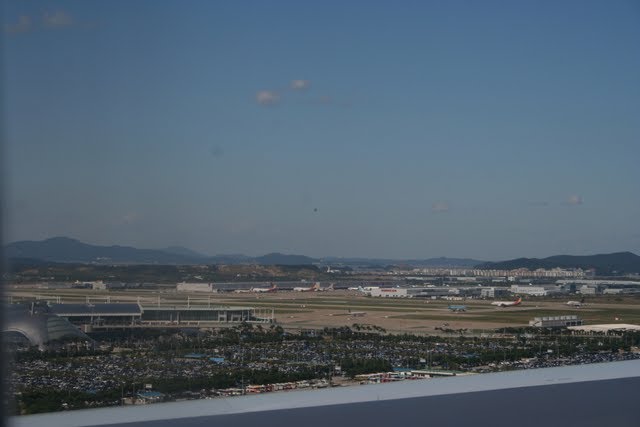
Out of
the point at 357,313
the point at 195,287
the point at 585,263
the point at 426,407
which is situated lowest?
the point at 426,407

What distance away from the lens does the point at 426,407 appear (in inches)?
133

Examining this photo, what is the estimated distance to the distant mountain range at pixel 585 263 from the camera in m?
7.91

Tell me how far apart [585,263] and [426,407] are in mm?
5730

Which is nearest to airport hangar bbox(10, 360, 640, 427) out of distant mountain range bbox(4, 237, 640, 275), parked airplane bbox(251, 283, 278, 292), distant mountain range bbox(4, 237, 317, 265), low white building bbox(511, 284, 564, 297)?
distant mountain range bbox(4, 237, 640, 275)

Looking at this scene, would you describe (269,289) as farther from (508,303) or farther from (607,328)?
(607,328)

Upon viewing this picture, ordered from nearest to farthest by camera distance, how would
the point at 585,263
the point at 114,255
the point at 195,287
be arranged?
the point at 114,255
the point at 195,287
the point at 585,263

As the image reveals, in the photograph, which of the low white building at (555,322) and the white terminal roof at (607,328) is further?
the low white building at (555,322)

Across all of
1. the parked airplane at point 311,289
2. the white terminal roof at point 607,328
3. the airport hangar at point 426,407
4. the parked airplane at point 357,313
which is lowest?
the airport hangar at point 426,407

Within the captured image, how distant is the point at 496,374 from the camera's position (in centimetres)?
416

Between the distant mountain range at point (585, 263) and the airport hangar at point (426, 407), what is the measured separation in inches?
155

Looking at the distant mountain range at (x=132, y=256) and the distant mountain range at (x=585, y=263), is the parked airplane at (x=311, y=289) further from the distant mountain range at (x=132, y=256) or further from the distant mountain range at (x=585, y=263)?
the distant mountain range at (x=585, y=263)

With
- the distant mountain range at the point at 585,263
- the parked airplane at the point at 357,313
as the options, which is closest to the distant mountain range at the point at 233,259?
the distant mountain range at the point at 585,263

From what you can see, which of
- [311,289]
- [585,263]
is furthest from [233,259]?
[585,263]

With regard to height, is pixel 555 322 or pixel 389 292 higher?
pixel 389 292
